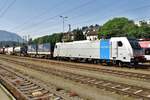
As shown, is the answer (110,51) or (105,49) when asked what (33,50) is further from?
(110,51)

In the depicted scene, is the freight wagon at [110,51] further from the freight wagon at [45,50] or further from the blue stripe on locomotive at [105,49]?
the freight wagon at [45,50]

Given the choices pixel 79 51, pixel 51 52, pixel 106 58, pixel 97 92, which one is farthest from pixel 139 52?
pixel 51 52

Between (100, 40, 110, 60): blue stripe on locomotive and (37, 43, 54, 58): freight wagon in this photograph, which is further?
(37, 43, 54, 58): freight wagon

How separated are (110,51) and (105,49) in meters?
1.26

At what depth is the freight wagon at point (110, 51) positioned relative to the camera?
26.3 m

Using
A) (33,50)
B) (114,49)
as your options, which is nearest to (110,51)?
(114,49)

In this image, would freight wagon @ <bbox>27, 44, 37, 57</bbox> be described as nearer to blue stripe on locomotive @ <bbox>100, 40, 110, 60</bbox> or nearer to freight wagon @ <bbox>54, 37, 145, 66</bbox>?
freight wagon @ <bbox>54, 37, 145, 66</bbox>

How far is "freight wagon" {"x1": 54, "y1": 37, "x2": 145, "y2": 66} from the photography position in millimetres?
26297

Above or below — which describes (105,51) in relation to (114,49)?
below

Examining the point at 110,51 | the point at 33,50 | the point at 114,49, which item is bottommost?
the point at 110,51

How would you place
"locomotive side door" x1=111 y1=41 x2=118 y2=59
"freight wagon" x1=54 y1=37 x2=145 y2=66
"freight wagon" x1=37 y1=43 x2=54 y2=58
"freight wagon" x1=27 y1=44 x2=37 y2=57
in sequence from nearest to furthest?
"freight wagon" x1=54 y1=37 x2=145 y2=66 → "locomotive side door" x1=111 y1=41 x2=118 y2=59 → "freight wagon" x1=37 y1=43 x2=54 y2=58 → "freight wagon" x1=27 y1=44 x2=37 y2=57

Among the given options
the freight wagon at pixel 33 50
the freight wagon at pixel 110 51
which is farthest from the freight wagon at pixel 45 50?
the freight wagon at pixel 110 51

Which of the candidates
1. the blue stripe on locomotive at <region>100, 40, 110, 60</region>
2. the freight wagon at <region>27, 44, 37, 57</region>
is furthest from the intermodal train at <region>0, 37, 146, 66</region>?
the freight wagon at <region>27, 44, 37, 57</region>

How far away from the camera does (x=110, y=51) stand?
28.7 m
